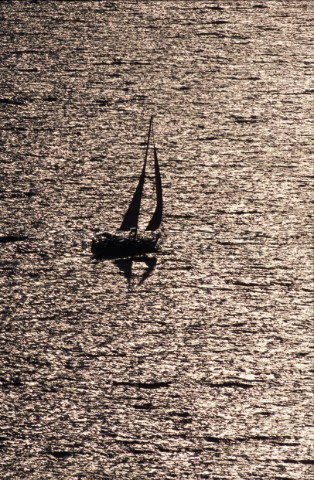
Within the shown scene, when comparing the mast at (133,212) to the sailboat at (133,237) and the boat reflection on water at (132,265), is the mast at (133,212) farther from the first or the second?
the boat reflection on water at (132,265)

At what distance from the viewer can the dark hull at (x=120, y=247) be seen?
425 cm

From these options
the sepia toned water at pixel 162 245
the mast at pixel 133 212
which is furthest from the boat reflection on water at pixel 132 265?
the mast at pixel 133 212

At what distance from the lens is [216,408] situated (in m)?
3.70

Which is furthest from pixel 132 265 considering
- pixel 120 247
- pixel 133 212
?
pixel 133 212

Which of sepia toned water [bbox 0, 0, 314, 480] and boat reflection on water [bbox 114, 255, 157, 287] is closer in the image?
→ sepia toned water [bbox 0, 0, 314, 480]

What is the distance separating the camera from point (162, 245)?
4.32 meters

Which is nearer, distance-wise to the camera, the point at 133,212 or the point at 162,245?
the point at 133,212

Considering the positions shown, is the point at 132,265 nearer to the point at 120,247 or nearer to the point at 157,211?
Answer: the point at 120,247

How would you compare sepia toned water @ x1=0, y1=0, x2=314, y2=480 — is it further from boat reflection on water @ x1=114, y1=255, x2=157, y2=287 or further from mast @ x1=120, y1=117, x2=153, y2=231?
mast @ x1=120, y1=117, x2=153, y2=231

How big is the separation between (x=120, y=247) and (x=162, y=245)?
0.45 feet

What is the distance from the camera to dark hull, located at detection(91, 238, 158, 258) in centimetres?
425

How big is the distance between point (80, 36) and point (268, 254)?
1.67 metres

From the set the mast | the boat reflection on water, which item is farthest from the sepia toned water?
the mast

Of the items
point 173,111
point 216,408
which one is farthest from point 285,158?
point 216,408
